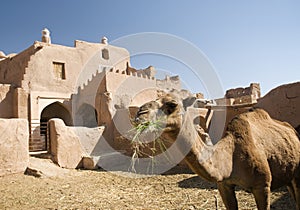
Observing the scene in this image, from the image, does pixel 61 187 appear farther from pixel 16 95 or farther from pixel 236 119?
pixel 16 95

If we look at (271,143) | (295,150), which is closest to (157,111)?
(271,143)

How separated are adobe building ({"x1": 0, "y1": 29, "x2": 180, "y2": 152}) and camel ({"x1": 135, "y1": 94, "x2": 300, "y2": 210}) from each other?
35.4 feet

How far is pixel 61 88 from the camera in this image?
17609mm

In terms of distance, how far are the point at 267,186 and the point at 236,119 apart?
0.99 m

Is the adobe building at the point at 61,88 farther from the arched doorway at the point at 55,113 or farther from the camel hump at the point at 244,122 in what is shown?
the camel hump at the point at 244,122

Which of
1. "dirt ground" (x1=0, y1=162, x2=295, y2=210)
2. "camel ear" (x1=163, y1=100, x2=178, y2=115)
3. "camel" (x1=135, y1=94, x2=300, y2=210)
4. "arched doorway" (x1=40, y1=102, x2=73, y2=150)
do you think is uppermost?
"arched doorway" (x1=40, y1=102, x2=73, y2=150)

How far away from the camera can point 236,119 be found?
3.76m

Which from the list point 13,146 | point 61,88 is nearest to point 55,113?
point 61,88

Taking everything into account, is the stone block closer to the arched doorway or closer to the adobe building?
the adobe building

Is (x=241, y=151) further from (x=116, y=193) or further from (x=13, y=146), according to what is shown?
(x=13, y=146)

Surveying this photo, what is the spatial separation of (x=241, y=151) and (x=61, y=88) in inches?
638

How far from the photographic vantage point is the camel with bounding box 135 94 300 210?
2.54 metres

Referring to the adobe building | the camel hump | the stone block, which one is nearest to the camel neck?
the camel hump

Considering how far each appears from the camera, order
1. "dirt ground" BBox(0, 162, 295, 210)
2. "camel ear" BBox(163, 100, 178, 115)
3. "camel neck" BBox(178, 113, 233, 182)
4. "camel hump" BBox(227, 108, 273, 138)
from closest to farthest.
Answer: "camel ear" BBox(163, 100, 178, 115) → "camel neck" BBox(178, 113, 233, 182) → "camel hump" BBox(227, 108, 273, 138) → "dirt ground" BBox(0, 162, 295, 210)
